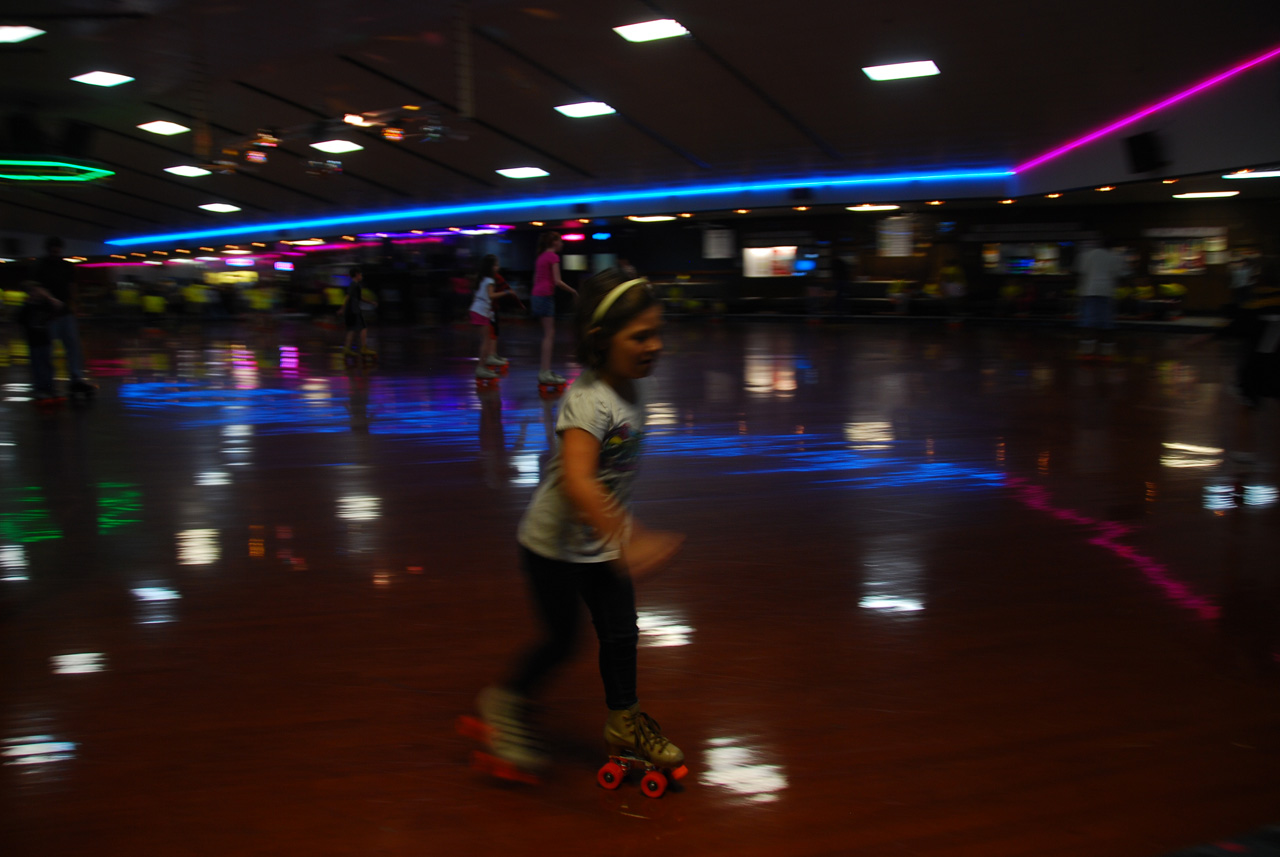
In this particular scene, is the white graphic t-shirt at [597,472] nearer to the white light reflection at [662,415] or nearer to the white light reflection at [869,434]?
the white light reflection at [869,434]

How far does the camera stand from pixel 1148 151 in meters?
14.1

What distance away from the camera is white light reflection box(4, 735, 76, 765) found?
2172 mm

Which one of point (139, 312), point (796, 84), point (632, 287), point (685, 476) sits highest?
point (796, 84)

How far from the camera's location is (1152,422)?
6.75 metres

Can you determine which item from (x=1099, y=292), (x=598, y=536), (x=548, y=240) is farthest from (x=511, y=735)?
(x=1099, y=292)

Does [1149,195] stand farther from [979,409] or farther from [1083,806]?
[1083,806]

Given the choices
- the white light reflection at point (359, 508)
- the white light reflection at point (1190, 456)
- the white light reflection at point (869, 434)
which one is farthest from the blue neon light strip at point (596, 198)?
the white light reflection at point (359, 508)

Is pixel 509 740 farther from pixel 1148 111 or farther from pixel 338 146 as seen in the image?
pixel 338 146

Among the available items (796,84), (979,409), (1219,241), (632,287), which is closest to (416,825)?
(632,287)

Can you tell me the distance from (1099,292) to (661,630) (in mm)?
10925

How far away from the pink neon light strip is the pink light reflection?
9.89 metres

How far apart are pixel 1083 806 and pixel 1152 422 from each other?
5.65 metres

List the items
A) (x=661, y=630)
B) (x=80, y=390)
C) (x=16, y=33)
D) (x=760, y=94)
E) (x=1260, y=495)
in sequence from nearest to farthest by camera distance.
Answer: (x=661, y=630), (x=1260, y=495), (x=80, y=390), (x=16, y=33), (x=760, y=94)

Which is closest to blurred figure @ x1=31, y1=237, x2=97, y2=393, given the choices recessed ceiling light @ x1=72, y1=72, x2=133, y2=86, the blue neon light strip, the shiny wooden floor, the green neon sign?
the shiny wooden floor
